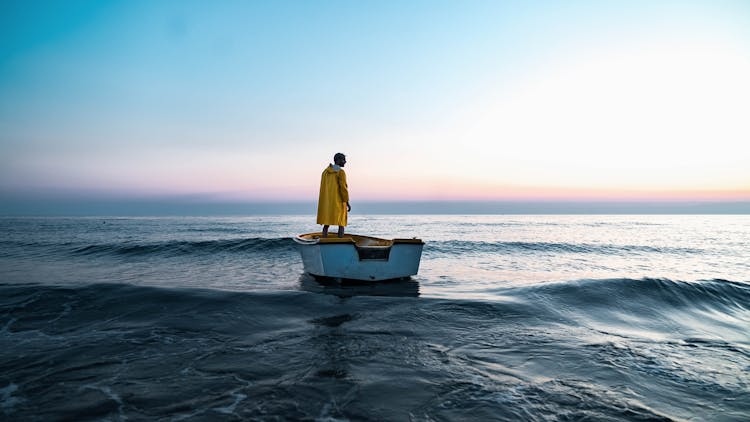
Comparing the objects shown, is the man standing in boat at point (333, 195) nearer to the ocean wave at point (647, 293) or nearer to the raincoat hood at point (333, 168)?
the raincoat hood at point (333, 168)

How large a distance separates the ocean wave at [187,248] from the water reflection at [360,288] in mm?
10205

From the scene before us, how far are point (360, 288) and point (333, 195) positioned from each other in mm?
2427

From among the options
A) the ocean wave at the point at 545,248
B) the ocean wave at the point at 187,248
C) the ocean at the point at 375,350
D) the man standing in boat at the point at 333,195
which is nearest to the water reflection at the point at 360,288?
the ocean at the point at 375,350

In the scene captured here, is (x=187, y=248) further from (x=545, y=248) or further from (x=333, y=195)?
(x=545, y=248)

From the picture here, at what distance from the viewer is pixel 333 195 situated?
909 cm

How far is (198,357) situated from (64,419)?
1.47 m

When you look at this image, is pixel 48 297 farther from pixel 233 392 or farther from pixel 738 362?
pixel 738 362

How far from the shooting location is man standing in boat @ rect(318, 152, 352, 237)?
29.5 ft

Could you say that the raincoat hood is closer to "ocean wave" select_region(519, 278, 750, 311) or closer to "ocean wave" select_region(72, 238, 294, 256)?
"ocean wave" select_region(519, 278, 750, 311)

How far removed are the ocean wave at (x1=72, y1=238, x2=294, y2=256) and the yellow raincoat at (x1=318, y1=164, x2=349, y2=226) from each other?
10.0 meters

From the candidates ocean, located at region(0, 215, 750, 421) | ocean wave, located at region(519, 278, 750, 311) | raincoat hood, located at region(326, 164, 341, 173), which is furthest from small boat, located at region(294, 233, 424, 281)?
ocean wave, located at region(519, 278, 750, 311)

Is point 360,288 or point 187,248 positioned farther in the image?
point 187,248

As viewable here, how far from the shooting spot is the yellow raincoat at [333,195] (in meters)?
9.01

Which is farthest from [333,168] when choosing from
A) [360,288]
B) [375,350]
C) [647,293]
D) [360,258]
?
[647,293]
